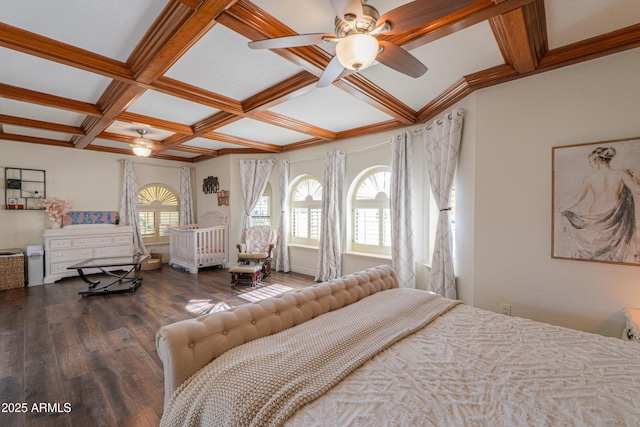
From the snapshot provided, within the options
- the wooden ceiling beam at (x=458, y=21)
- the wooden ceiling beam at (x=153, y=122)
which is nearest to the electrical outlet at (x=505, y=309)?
the wooden ceiling beam at (x=458, y=21)

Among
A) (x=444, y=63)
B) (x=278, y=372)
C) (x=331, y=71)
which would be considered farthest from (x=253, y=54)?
(x=278, y=372)

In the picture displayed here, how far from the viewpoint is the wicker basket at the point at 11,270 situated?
4465 millimetres

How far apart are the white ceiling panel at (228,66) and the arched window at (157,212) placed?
4817 mm

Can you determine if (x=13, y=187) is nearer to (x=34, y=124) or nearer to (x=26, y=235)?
(x=26, y=235)

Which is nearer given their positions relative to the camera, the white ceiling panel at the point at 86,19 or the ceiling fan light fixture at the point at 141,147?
the white ceiling panel at the point at 86,19

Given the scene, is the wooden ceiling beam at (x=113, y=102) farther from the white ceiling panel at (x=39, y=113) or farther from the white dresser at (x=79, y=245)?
the white dresser at (x=79, y=245)

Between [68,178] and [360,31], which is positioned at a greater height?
[360,31]

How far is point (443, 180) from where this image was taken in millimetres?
3275

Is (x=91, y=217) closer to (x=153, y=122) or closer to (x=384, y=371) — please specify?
(x=153, y=122)

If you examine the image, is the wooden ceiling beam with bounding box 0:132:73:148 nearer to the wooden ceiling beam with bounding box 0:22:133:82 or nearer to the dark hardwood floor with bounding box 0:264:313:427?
the dark hardwood floor with bounding box 0:264:313:427

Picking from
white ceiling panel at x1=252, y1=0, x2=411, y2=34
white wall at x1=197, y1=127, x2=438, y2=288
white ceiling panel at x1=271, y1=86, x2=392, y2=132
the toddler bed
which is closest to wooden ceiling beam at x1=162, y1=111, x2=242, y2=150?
white ceiling panel at x1=271, y1=86, x2=392, y2=132

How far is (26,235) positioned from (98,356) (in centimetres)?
451

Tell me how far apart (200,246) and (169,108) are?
304 centimetres

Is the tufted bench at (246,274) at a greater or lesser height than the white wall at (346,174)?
lesser
